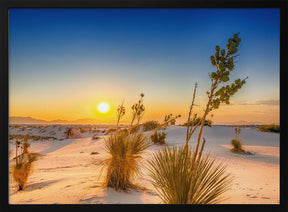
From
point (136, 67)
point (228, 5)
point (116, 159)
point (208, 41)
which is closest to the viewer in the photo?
point (228, 5)

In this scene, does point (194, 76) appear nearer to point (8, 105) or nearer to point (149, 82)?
point (149, 82)

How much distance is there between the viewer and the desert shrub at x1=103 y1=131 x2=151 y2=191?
6.57ft

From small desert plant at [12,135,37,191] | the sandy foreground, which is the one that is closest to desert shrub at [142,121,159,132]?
the sandy foreground

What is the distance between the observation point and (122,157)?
2010 millimetres

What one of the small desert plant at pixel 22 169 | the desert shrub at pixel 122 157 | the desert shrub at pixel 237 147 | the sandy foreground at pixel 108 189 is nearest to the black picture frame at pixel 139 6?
the sandy foreground at pixel 108 189

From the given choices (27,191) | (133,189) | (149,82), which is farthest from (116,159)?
(27,191)

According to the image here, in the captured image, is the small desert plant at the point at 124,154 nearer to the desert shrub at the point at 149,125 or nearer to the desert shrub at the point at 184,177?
the desert shrub at the point at 149,125

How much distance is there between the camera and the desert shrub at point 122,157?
2002 mm

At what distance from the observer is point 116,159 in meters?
2.03

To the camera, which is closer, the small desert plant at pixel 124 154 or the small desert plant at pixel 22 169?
the small desert plant at pixel 124 154

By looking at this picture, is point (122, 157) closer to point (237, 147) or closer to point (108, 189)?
point (108, 189)

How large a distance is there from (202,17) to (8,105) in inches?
70.3

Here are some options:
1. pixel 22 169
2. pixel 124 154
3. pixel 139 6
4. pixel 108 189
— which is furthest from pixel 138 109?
pixel 22 169

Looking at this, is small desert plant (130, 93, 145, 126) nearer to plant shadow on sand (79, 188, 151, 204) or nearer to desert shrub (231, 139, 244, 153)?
plant shadow on sand (79, 188, 151, 204)
